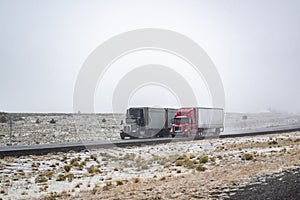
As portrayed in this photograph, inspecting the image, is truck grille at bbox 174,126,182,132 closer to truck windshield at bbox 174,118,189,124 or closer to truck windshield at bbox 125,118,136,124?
truck windshield at bbox 174,118,189,124

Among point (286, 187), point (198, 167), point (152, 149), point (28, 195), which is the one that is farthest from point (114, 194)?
point (152, 149)

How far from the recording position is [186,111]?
4525 centimetres

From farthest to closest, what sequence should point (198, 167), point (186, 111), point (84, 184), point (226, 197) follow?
point (186, 111) < point (198, 167) < point (84, 184) < point (226, 197)

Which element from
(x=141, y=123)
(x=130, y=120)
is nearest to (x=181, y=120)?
(x=141, y=123)

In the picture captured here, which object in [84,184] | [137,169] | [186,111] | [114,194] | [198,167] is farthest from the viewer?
[186,111]

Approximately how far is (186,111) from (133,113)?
22.6 feet

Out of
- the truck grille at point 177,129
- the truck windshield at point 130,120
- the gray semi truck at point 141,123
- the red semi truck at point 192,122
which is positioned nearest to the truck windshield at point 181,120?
the red semi truck at point 192,122

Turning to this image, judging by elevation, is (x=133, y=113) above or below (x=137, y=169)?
above

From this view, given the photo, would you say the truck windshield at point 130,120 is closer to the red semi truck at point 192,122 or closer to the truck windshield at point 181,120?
the red semi truck at point 192,122

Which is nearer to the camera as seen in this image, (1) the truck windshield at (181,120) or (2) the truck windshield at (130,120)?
(1) the truck windshield at (181,120)

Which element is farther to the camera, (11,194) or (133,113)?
(133,113)

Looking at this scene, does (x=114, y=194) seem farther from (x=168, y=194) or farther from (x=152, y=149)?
(x=152, y=149)

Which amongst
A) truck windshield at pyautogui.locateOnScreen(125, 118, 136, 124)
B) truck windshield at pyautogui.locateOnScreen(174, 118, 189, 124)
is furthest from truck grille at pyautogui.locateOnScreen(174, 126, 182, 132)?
truck windshield at pyautogui.locateOnScreen(125, 118, 136, 124)

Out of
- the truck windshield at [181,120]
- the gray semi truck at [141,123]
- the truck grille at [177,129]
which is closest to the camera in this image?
the truck grille at [177,129]
